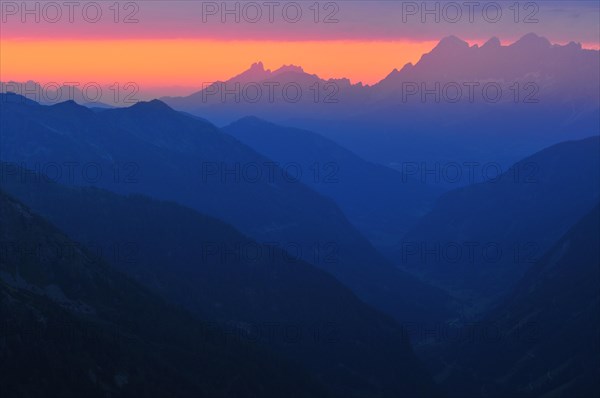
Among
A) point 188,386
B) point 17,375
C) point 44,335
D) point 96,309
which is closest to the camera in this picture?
point 17,375

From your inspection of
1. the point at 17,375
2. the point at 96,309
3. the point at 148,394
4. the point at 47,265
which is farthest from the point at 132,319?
the point at 17,375

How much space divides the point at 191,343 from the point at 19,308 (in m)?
49.6

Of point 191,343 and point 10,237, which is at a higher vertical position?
point 10,237

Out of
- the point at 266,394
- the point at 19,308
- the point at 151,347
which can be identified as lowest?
the point at 266,394

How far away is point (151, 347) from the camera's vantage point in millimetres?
182375

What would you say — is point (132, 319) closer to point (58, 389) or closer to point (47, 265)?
point (47, 265)

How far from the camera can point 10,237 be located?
199 meters

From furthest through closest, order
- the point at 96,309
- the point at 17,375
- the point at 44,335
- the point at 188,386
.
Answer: the point at 96,309, the point at 188,386, the point at 44,335, the point at 17,375

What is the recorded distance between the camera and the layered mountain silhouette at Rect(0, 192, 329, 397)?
151 m

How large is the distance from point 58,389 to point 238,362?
5910 cm

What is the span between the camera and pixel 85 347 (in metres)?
161

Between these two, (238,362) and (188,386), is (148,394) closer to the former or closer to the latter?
(188,386)

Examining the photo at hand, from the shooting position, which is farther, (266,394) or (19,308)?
(266,394)

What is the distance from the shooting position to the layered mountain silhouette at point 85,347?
151 metres
